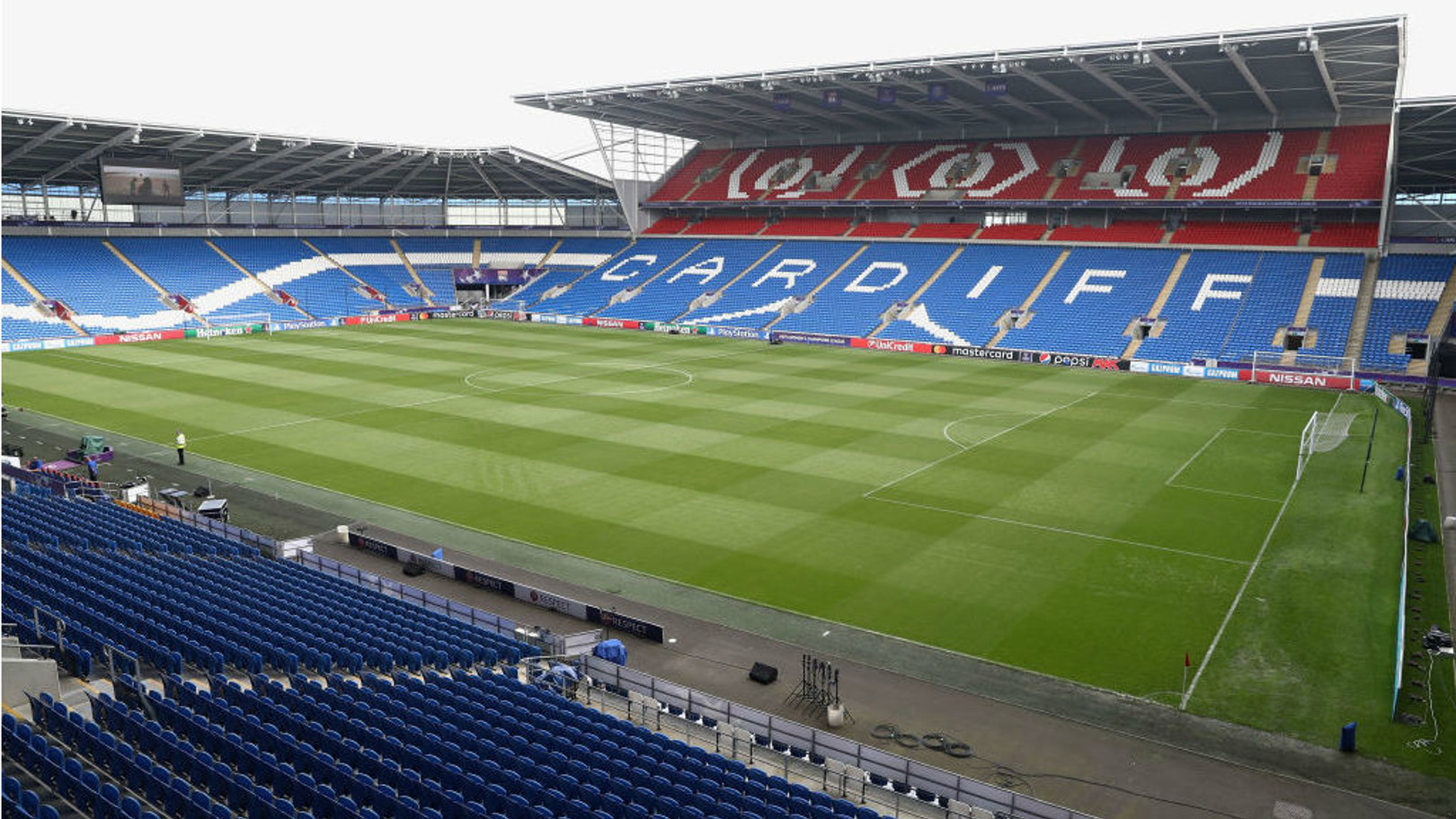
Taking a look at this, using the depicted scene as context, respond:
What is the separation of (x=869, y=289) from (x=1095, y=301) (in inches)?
607

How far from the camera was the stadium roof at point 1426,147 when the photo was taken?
4547cm

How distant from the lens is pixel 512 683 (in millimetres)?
14781

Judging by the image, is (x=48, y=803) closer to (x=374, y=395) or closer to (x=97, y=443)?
(x=97, y=443)

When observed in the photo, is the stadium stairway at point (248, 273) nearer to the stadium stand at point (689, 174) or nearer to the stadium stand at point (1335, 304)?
the stadium stand at point (689, 174)

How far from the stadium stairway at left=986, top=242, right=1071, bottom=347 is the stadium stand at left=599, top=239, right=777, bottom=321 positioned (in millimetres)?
23036

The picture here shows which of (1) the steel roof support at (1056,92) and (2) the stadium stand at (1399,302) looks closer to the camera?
(2) the stadium stand at (1399,302)

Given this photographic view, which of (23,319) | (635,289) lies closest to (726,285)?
(635,289)

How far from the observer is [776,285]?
72000 mm

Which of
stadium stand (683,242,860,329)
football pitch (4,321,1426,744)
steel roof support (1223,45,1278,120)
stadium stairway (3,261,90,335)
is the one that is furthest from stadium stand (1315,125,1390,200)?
stadium stairway (3,261,90,335)

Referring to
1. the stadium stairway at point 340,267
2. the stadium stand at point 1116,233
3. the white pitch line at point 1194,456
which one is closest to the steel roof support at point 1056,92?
the stadium stand at point 1116,233

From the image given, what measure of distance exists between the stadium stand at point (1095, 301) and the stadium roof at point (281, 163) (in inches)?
1563

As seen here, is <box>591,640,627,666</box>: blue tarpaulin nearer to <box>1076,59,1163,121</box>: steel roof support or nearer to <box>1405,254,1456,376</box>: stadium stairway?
<box>1076,59,1163,121</box>: steel roof support

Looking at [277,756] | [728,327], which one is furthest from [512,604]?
[728,327]

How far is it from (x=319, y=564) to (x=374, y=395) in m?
22.3
